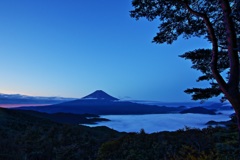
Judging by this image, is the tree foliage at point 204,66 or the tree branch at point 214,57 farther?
the tree foliage at point 204,66

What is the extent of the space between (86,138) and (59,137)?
4.96 ft

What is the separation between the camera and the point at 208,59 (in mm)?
9445

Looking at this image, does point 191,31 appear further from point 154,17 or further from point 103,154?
point 103,154

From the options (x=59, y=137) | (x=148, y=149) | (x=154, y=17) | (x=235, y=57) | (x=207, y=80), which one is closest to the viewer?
(x=235, y=57)

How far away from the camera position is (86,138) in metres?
14.5

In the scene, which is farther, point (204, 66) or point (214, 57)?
point (204, 66)

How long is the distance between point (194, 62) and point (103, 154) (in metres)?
5.21

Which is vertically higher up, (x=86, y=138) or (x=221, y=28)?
(x=221, y=28)

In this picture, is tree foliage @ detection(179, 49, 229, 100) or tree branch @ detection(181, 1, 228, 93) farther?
tree foliage @ detection(179, 49, 229, 100)

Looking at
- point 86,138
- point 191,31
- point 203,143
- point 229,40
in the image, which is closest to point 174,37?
point 191,31

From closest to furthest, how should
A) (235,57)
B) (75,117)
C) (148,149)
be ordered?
(235,57)
(148,149)
(75,117)

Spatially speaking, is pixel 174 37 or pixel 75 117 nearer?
pixel 174 37

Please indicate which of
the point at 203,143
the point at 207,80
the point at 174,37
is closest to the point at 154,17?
the point at 174,37

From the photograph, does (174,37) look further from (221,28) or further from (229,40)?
(229,40)
